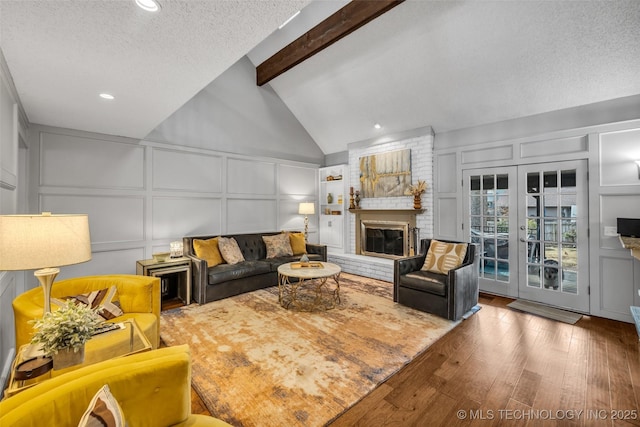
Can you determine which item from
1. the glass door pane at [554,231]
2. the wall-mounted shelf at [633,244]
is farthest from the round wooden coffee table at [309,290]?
the wall-mounted shelf at [633,244]

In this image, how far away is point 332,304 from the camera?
3771 mm

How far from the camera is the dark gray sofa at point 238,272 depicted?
12.7ft

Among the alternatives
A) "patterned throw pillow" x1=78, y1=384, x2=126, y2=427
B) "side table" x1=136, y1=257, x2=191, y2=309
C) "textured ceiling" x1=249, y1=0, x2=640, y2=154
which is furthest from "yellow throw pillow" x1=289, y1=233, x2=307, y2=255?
"patterned throw pillow" x1=78, y1=384, x2=126, y2=427

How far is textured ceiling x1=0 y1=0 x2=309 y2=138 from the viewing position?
1.47 m

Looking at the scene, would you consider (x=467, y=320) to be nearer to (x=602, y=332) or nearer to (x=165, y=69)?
(x=602, y=332)

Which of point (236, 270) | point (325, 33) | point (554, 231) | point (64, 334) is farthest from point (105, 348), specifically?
point (554, 231)

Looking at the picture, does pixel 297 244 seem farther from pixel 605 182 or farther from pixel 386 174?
pixel 605 182

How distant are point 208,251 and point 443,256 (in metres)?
3.39

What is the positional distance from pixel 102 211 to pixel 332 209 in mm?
4182

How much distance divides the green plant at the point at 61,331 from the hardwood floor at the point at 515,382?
916 millimetres

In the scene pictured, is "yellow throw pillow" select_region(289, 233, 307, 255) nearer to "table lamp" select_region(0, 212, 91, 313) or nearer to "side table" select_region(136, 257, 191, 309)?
"side table" select_region(136, 257, 191, 309)

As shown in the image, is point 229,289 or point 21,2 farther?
point 229,289

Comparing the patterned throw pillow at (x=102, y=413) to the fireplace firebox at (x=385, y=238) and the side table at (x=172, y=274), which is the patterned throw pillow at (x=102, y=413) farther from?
the fireplace firebox at (x=385, y=238)

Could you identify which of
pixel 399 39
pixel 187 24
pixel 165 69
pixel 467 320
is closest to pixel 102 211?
pixel 165 69
